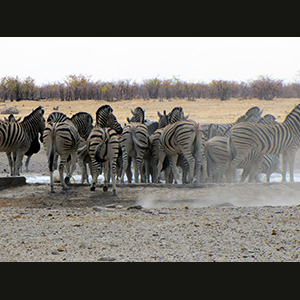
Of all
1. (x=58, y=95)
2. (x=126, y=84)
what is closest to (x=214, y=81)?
(x=126, y=84)

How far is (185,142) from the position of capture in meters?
12.6

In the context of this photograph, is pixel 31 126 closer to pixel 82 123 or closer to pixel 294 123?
pixel 82 123

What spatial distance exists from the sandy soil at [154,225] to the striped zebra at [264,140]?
2.01 meters

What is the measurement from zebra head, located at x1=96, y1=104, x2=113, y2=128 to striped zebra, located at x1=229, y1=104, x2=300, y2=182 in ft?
10.5

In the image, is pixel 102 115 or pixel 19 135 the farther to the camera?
pixel 19 135

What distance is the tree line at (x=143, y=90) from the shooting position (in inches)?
1845

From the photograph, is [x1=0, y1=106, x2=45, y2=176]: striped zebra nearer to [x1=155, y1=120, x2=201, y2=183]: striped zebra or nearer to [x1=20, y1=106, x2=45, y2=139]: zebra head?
[x1=20, y1=106, x2=45, y2=139]: zebra head

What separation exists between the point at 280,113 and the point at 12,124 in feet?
75.4

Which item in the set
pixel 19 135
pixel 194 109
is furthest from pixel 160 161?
pixel 194 109

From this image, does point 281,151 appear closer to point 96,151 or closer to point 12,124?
point 96,151

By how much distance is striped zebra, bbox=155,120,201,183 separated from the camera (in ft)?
41.4

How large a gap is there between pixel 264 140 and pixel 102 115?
405 cm

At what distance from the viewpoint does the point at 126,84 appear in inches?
1953

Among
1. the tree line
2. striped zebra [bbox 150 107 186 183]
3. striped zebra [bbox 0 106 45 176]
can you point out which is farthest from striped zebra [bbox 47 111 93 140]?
the tree line
